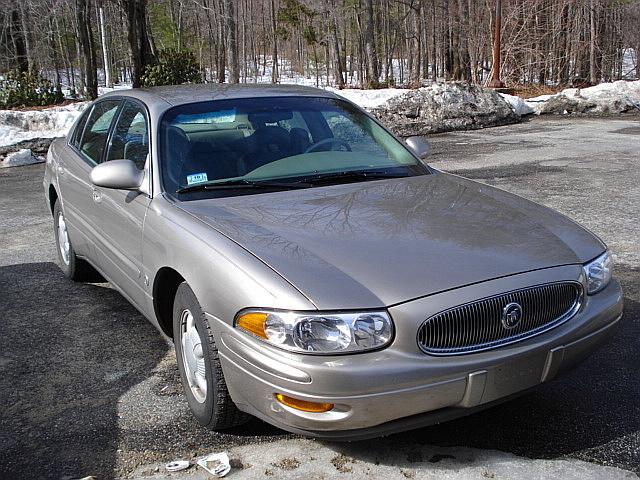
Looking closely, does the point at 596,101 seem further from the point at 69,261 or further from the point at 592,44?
the point at 69,261

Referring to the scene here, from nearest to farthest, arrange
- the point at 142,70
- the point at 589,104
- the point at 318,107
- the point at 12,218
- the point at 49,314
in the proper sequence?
the point at 318,107 → the point at 49,314 → the point at 12,218 → the point at 589,104 → the point at 142,70

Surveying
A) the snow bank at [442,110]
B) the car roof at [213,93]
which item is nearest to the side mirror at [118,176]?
the car roof at [213,93]

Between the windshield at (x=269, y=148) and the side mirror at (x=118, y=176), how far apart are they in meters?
0.15

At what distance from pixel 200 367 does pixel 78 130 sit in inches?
119

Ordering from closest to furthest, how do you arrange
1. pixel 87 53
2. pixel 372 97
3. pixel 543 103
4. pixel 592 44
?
1. pixel 372 97
2. pixel 543 103
3. pixel 87 53
4. pixel 592 44

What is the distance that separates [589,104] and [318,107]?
14275 millimetres

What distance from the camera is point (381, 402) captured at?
2.62 m

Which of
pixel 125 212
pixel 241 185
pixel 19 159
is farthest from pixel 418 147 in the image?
pixel 19 159

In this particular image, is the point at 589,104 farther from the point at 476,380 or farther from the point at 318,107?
the point at 476,380

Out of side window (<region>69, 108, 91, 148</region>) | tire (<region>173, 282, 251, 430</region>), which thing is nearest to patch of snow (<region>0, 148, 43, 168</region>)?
side window (<region>69, 108, 91, 148</region>)

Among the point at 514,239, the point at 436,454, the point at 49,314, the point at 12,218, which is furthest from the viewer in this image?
the point at 12,218

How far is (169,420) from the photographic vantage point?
3.40 m

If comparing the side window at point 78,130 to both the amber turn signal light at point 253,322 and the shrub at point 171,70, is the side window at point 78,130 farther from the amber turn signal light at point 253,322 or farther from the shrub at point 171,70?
the shrub at point 171,70

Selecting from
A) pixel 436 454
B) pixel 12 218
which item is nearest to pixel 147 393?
pixel 436 454
